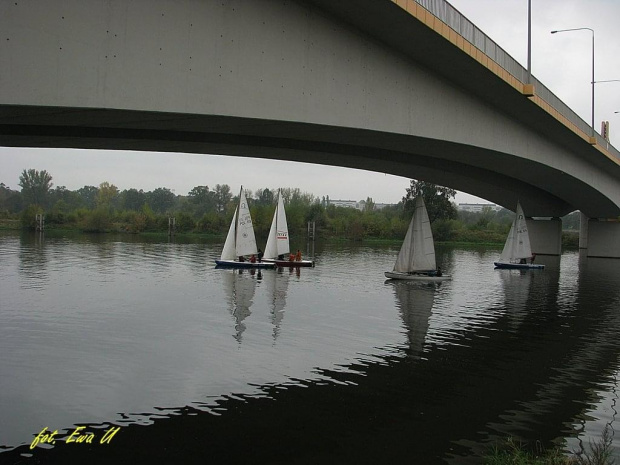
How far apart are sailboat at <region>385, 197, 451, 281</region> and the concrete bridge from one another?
1166 cm

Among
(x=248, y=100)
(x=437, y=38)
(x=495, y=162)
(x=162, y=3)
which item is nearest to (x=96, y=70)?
(x=162, y=3)

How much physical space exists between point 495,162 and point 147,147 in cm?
1831

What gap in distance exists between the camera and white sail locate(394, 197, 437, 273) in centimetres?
3878

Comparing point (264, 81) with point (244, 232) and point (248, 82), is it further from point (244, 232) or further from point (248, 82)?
point (244, 232)

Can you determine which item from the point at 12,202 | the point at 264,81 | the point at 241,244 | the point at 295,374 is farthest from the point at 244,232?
the point at 12,202

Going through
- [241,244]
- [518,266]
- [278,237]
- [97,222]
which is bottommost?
[518,266]

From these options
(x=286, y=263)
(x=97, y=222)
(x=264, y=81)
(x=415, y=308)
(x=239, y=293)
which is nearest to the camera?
(x=264, y=81)

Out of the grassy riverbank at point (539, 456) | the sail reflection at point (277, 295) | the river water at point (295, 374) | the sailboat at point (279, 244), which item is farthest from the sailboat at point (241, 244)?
the grassy riverbank at point (539, 456)

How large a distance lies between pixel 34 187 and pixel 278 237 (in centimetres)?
16166

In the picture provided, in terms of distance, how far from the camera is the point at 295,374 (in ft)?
50.9

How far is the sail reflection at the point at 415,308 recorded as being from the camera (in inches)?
803

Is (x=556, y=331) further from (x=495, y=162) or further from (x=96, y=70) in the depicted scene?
(x=96, y=70)

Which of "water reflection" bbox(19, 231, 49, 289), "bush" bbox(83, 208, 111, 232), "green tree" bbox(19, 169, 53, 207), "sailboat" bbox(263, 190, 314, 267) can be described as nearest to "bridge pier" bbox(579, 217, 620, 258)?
"sailboat" bbox(263, 190, 314, 267)

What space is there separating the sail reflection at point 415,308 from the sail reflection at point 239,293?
20.2 feet
